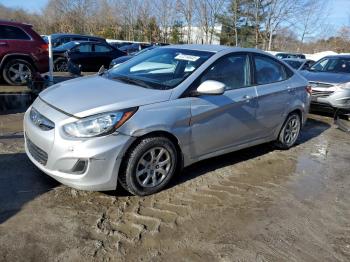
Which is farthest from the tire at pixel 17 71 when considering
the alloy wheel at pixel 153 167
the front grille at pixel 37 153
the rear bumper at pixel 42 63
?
the alloy wheel at pixel 153 167

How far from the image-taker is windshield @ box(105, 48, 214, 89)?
170 inches

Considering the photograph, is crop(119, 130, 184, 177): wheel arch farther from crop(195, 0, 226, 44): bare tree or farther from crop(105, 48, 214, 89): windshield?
crop(195, 0, 226, 44): bare tree

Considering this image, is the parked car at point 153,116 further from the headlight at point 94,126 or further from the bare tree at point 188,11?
the bare tree at point 188,11

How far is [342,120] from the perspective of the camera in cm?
894

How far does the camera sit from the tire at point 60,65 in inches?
551

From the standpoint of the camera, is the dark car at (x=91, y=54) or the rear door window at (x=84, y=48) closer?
the dark car at (x=91, y=54)

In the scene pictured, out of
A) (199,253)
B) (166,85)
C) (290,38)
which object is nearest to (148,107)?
(166,85)

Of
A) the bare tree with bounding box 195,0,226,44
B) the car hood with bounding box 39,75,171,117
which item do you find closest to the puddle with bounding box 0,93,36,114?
the car hood with bounding box 39,75,171,117

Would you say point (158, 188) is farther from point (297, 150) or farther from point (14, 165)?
point (297, 150)

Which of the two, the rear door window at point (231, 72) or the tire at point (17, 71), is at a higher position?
the rear door window at point (231, 72)

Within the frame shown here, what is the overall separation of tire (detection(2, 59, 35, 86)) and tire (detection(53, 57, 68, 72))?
177 inches

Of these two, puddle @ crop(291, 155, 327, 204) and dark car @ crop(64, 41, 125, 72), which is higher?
dark car @ crop(64, 41, 125, 72)

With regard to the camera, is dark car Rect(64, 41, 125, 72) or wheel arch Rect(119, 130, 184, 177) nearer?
wheel arch Rect(119, 130, 184, 177)

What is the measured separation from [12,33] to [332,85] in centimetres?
811
